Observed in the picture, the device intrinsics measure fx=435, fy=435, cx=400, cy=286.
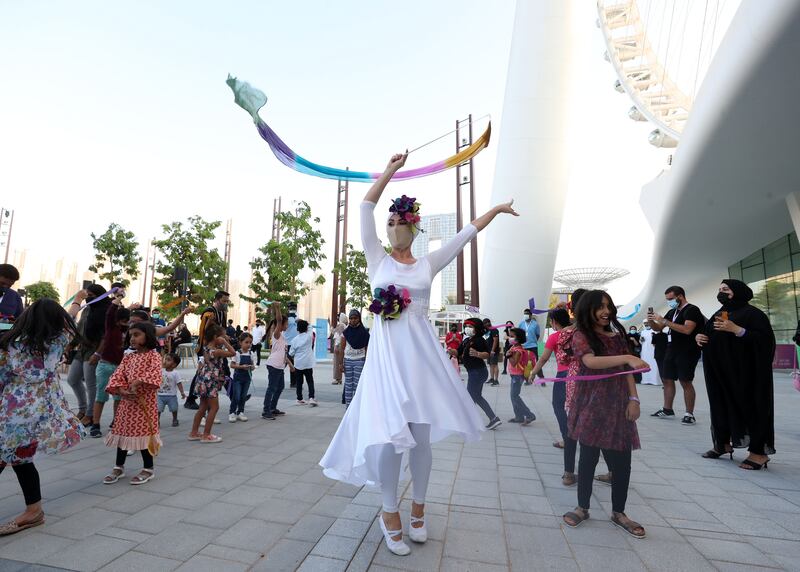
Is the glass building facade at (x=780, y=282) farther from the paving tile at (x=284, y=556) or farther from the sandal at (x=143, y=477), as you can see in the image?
the sandal at (x=143, y=477)

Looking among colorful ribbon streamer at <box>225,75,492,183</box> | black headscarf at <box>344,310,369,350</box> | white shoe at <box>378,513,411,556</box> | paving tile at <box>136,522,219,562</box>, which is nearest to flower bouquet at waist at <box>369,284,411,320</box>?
colorful ribbon streamer at <box>225,75,492,183</box>

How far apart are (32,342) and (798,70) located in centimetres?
1419

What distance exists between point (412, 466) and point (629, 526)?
148cm

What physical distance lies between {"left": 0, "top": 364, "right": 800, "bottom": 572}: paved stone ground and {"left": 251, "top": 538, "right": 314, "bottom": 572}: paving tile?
11 mm

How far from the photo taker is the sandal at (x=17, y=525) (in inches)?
104

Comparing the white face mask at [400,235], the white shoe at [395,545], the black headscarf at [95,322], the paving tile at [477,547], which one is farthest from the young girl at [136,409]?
the paving tile at [477,547]

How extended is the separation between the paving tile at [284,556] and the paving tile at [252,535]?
0.07 metres

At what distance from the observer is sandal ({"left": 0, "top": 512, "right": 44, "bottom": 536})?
2.63 metres

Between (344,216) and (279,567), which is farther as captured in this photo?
(344,216)

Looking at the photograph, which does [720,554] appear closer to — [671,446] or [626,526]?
[626,526]

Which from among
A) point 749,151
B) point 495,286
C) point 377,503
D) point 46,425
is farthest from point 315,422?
point 495,286

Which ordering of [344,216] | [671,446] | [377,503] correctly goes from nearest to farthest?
[377,503] < [671,446] < [344,216]

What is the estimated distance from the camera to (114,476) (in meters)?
3.74

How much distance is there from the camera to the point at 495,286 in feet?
83.9
